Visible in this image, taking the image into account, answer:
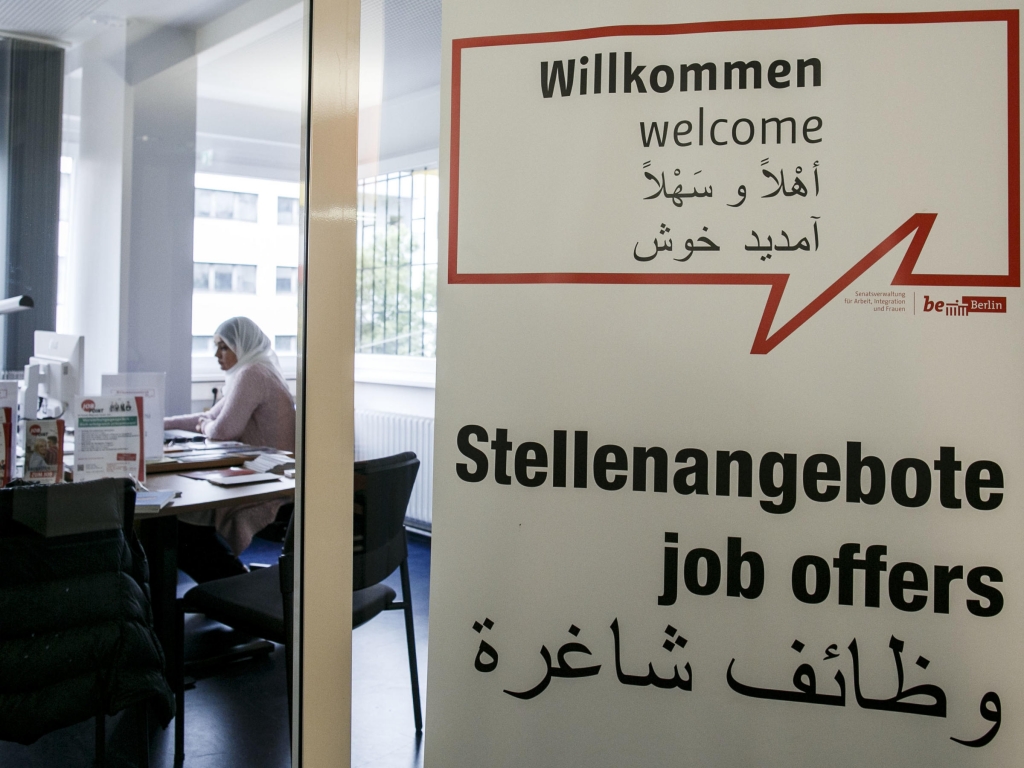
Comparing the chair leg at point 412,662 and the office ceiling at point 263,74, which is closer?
the office ceiling at point 263,74

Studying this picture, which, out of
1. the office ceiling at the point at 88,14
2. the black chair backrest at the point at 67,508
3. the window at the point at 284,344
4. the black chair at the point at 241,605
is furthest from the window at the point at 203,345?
the office ceiling at the point at 88,14

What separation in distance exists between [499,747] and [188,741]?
4.76 feet

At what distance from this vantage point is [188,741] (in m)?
2.21

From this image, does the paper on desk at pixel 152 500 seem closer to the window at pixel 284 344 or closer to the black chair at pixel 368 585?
the black chair at pixel 368 585

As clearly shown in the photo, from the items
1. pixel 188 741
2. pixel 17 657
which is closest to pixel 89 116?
pixel 17 657

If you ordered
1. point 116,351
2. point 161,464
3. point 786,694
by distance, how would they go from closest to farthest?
point 786,694
point 116,351
point 161,464

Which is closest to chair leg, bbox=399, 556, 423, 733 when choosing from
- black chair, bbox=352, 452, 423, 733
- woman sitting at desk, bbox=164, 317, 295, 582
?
black chair, bbox=352, 452, 423, 733

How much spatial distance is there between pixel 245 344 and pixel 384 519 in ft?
1.95

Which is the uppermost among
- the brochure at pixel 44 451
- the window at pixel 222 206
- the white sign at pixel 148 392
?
the window at pixel 222 206

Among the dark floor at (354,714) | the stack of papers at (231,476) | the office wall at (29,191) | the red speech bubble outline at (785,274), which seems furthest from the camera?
the stack of papers at (231,476)

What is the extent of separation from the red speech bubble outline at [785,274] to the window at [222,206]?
72cm

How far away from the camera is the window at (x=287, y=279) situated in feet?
4.59

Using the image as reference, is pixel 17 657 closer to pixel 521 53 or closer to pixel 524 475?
pixel 524 475

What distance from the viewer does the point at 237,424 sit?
2.29m
